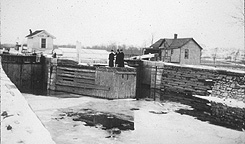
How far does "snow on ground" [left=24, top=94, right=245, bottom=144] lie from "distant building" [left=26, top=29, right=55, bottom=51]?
65.5 feet

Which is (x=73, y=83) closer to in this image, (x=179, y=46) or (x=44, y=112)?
(x=44, y=112)

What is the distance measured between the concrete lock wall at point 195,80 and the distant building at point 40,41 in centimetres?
1350

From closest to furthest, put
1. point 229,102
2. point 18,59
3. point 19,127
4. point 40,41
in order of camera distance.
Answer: point 19,127 < point 229,102 < point 18,59 < point 40,41

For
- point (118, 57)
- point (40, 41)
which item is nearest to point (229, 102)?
point (118, 57)

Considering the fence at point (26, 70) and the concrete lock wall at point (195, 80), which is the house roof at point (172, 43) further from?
the fence at point (26, 70)

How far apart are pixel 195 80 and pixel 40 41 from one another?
19.6 metres

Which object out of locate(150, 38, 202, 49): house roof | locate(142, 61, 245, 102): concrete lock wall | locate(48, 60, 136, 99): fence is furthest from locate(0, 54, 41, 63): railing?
locate(150, 38, 202, 49): house roof

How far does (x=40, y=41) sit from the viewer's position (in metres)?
31.1

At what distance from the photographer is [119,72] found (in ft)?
47.2

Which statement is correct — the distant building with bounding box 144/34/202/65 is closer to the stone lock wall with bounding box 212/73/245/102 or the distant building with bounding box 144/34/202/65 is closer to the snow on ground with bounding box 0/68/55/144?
the stone lock wall with bounding box 212/73/245/102

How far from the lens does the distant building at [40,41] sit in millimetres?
30938

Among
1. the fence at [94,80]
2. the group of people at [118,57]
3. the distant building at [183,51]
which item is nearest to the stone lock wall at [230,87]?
the fence at [94,80]

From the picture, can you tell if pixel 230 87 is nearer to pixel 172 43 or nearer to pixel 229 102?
pixel 229 102

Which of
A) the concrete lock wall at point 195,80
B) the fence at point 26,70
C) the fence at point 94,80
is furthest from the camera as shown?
the fence at point 26,70
